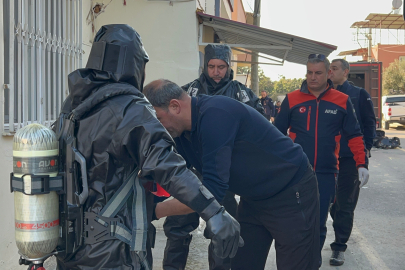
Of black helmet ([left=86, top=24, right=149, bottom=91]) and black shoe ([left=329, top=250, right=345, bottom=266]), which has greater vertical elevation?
black helmet ([left=86, top=24, right=149, bottom=91])

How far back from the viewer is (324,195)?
374 centimetres

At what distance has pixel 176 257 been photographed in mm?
4059

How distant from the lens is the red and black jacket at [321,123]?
12.7 ft

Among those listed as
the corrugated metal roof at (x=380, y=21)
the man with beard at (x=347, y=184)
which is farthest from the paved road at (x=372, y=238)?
the corrugated metal roof at (x=380, y=21)

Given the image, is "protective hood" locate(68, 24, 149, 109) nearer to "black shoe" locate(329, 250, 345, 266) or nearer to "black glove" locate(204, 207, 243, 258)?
"black glove" locate(204, 207, 243, 258)

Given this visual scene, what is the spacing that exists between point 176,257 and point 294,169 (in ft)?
5.75

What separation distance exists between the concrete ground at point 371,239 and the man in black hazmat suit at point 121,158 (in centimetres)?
223

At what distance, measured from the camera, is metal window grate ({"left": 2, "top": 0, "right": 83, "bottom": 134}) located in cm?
378

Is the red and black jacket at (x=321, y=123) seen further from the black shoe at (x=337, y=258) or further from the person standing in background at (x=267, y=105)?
the person standing in background at (x=267, y=105)

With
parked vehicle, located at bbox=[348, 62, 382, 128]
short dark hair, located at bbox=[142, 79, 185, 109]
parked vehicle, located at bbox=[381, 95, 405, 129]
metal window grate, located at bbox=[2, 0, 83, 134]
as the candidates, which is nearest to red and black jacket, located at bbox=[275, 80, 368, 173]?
short dark hair, located at bbox=[142, 79, 185, 109]

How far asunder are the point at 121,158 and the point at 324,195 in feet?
7.26

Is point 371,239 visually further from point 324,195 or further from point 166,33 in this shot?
point 166,33

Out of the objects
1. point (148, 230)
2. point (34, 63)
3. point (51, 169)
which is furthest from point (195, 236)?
point (51, 169)

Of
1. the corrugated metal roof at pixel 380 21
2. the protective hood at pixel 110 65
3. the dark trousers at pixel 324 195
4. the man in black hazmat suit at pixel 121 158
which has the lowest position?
the dark trousers at pixel 324 195
